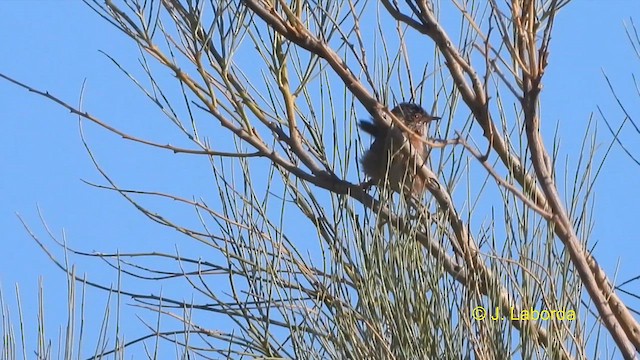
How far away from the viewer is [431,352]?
295 cm

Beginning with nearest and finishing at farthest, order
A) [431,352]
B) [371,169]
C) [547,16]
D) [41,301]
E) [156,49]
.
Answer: [41,301]
[431,352]
[547,16]
[156,49]
[371,169]

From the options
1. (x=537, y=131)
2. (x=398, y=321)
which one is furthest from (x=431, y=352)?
(x=537, y=131)

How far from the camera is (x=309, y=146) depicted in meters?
4.10

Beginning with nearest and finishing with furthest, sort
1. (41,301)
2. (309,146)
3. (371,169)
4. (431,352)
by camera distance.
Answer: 1. (41,301)
2. (431,352)
3. (309,146)
4. (371,169)

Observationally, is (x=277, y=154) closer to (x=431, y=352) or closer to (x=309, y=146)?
(x=309, y=146)

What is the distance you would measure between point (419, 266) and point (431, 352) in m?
0.23

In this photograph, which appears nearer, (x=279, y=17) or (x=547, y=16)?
(x=547, y=16)

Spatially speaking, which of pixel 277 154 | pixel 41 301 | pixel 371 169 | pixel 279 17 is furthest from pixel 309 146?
pixel 41 301

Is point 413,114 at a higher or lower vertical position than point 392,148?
higher

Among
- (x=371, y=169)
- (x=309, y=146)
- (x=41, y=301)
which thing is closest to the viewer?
(x=41, y=301)

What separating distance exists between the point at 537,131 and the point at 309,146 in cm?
118

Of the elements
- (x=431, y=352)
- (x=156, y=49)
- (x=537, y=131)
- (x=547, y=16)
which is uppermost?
(x=156, y=49)

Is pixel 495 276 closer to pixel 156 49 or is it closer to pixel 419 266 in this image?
pixel 419 266

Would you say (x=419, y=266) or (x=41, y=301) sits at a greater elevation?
(x=419, y=266)
